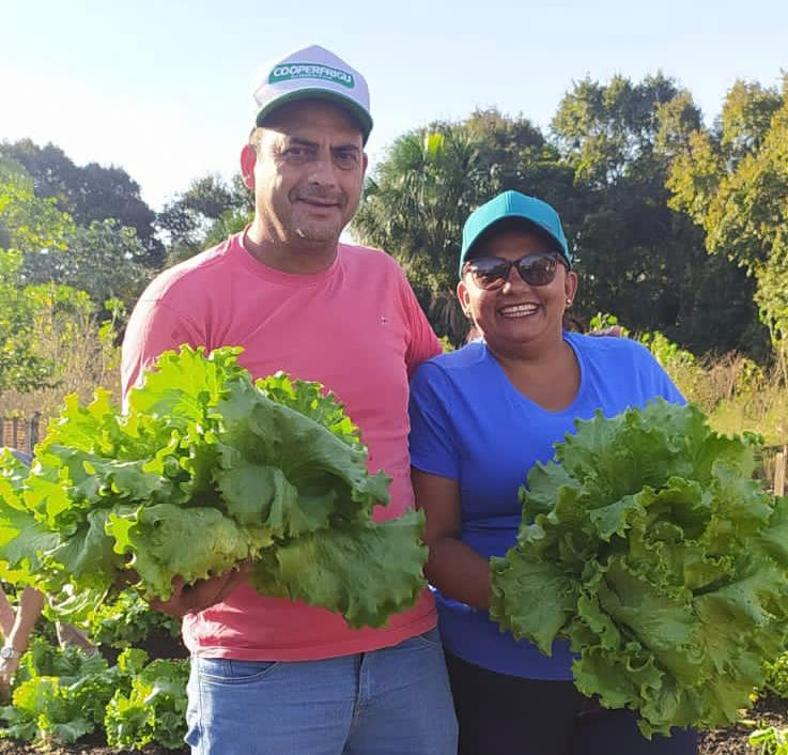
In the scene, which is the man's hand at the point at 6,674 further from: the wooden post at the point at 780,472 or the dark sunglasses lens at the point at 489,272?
the wooden post at the point at 780,472

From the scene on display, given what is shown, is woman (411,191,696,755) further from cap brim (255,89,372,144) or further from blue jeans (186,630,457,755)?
cap brim (255,89,372,144)

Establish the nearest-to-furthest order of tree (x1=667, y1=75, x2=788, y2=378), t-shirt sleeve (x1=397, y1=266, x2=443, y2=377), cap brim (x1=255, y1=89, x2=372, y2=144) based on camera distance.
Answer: cap brim (x1=255, y1=89, x2=372, y2=144)
t-shirt sleeve (x1=397, y1=266, x2=443, y2=377)
tree (x1=667, y1=75, x2=788, y2=378)

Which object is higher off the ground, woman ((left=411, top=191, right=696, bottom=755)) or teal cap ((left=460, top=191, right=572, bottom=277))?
teal cap ((left=460, top=191, right=572, bottom=277))

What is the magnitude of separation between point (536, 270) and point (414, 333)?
1.77 ft

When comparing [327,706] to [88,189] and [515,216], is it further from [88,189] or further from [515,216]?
[88,189]

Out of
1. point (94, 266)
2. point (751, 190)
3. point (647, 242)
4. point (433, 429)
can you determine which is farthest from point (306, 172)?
point (647, 242)

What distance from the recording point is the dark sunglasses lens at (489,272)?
2.99m

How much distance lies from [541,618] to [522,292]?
1142 mm

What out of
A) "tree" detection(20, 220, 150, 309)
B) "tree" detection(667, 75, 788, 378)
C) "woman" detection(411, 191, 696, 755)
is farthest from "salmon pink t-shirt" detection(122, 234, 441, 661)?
"tree" detection(20, 220, 150, 309)

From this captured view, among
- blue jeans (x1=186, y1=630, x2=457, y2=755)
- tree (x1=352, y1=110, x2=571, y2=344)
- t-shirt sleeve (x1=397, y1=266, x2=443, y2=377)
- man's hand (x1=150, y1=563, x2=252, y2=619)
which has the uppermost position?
tree (x1=352, y1=110, x2=571, y2=344)

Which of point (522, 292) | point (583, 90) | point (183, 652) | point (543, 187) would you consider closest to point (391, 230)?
point (543, 187)

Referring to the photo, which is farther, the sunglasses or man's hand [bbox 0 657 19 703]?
man's hand [bbox 0 657 19 703]

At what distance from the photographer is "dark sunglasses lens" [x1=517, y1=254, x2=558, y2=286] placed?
299 centimetres

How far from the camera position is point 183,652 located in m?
7.08
